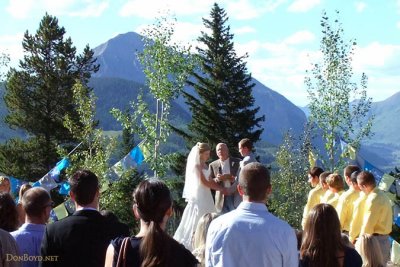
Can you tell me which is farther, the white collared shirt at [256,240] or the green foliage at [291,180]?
the green foliage at [291,180]

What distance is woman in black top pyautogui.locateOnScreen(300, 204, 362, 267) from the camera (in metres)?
4.56

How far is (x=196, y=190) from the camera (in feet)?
35.4

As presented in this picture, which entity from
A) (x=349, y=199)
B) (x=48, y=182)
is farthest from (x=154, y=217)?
(x=48, y=182)

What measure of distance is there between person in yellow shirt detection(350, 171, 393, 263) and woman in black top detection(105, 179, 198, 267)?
15.7 ft

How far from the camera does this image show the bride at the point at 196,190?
10.6 m

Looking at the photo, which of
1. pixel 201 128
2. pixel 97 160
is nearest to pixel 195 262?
pixel 97 160

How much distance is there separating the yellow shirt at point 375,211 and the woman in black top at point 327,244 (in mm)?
3669

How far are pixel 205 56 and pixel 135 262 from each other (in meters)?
37.8

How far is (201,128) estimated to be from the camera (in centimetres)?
3941

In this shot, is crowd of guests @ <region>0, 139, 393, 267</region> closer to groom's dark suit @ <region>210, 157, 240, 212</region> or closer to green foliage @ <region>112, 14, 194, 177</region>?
groom's dark suit @ <region>210, 157, 240, 212</region>

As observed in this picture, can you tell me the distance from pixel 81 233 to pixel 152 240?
1.00 metres

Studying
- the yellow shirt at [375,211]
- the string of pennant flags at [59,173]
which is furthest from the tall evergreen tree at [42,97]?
the yellow shirt at [375,211]

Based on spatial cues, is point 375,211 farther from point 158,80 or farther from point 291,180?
point 291,180

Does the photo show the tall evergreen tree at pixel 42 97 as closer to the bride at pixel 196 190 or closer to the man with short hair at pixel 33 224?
the bride at pixel 196 190
